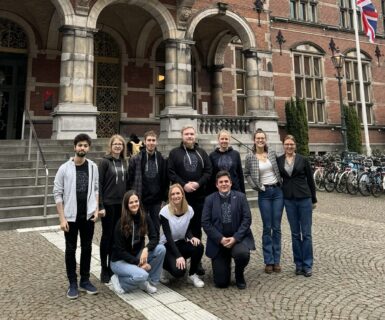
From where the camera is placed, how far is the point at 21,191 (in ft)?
24.6

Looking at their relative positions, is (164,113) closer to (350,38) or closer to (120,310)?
(120,310)

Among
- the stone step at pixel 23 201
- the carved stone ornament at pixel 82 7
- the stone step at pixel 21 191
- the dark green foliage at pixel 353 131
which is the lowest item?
the stone step at pixel 23 201

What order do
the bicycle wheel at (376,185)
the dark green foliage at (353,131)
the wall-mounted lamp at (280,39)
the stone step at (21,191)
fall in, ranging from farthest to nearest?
the dark green foliage at (353,131) < the wall-mounted lamp at (280,39) < the bicycle wheel at (376,185) < the stone step at (21,191)

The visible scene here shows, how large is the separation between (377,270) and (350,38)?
56.2ft

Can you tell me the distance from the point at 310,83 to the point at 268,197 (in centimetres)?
1441

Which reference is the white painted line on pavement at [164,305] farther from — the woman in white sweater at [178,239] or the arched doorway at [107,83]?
the arched doorway at [107,83]

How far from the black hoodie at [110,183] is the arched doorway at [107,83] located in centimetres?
973

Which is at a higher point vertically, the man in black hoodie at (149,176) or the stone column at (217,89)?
the stone column at (217,89)

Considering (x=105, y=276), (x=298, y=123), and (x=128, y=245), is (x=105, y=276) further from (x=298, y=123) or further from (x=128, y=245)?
(x=298, y=123)

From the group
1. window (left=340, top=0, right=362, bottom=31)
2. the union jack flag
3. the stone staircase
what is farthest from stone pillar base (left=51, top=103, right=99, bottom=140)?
window (left=340, top=0, right=362, bottom=31)

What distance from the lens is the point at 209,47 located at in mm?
15227

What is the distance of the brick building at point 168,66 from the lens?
10.1 meters

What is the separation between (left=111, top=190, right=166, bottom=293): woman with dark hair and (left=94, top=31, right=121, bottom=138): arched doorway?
1024 cm

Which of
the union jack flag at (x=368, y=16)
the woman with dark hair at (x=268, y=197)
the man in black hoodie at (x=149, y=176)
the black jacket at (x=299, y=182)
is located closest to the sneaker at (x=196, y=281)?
the man in black hoodie at (x=149, y=176)
